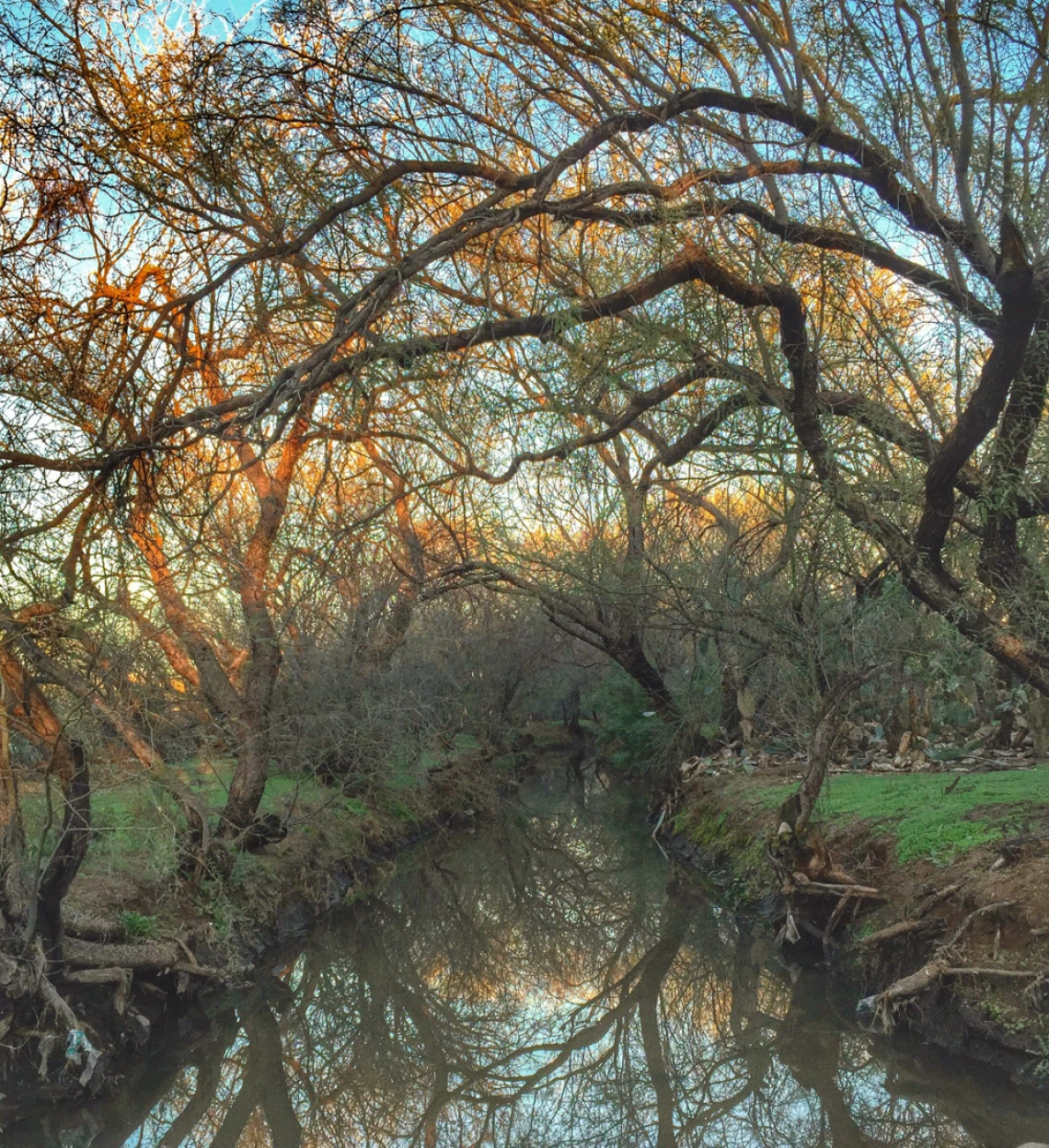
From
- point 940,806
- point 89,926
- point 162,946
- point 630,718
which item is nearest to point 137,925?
point 162,946

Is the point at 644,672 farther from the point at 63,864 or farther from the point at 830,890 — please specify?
the point at 63,864

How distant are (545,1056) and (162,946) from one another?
10.3 ft

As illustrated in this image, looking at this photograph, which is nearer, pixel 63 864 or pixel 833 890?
pixel 63 864

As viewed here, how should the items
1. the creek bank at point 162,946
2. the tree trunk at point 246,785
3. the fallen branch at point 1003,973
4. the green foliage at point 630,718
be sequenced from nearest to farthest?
the fallen branch at point 1003,973 → the creek bank at point 162,946 → the tree trunk at point 246,785 → the green foliage at point 630,718

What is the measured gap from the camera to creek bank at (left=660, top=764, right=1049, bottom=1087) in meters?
6.48

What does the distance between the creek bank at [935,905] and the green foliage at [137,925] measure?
17.2 feet

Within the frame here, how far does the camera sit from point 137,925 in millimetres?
8594

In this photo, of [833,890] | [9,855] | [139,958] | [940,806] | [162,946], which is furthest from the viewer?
[940,806]

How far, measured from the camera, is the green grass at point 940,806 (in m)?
8.27

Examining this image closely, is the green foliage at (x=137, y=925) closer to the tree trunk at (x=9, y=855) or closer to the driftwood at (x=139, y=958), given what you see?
the driftwood at (x=139, y=958)

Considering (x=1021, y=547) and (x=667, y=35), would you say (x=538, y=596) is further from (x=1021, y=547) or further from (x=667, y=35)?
(x=667, y=35)

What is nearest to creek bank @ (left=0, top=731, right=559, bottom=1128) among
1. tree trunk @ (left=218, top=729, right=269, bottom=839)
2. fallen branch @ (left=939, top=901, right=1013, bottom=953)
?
tree trunk @ (left=218, top=729, right=269, bottom=839)

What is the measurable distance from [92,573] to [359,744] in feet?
26.9

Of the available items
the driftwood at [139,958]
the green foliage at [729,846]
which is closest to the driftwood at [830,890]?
the green foliage at [729,846]
